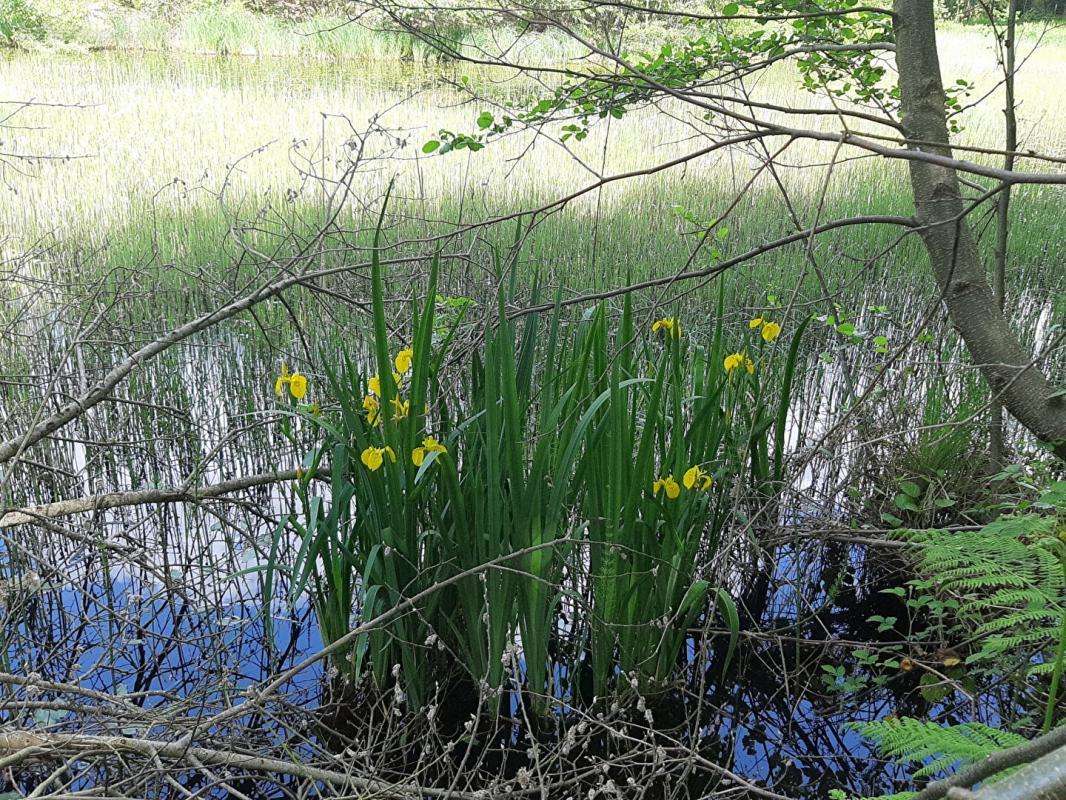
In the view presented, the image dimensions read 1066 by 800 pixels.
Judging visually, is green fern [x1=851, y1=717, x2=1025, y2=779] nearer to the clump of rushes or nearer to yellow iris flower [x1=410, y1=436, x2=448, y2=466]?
the clump of rushes

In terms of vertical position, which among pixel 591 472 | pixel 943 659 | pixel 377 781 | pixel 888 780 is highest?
pixel 591 472

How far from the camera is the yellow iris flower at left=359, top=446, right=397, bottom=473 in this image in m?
1.82

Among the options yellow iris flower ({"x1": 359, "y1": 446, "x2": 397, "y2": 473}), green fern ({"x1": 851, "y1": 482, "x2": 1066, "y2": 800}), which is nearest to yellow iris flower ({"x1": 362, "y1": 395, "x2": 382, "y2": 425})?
yellow iris flower ({"x1": 359, "y1": 446, "x2": 397, "y2": 473})

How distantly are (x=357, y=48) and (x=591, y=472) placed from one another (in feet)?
45.0

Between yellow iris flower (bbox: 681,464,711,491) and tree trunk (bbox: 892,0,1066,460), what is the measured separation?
0.79 metres

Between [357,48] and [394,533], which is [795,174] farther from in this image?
[357,48]

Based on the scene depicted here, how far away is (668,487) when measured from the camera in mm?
1970

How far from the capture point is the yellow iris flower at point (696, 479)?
195cm

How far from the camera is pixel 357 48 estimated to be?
14.0m

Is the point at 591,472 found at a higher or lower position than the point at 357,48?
lower

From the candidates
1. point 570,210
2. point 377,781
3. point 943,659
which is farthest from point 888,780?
point 570,210

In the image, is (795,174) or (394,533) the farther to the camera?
(795,174)

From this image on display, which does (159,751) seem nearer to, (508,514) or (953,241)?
(508,514)

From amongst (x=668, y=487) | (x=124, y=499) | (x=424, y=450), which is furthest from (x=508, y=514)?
(x=124, y=499)
